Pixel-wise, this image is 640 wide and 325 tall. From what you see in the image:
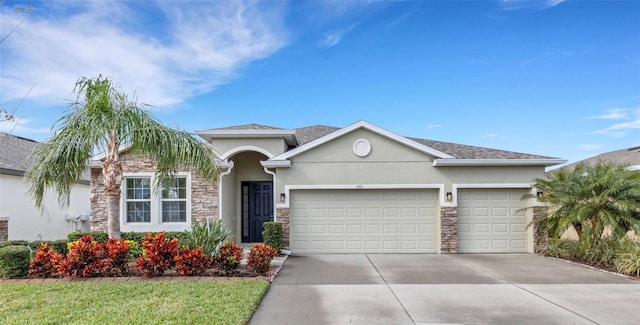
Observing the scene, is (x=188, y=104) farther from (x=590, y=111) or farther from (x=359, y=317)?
(x=590, y=111)

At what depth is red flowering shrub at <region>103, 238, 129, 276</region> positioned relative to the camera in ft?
25.3

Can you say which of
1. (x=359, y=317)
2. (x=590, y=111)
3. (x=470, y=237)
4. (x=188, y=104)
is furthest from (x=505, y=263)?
(x=188, y=104)

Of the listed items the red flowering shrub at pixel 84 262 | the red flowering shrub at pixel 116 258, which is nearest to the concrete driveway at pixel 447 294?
the red flowering shrub at pixel 116 258

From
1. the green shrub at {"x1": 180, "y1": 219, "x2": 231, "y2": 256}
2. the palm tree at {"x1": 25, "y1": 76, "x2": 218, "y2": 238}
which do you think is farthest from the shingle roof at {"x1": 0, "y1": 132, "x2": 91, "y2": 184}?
the green shrub at {"x1": 180, "y1": 219, "x2": 231, "y2": 256}

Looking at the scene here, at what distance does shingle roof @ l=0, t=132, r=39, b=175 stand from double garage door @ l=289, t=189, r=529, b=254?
886cm

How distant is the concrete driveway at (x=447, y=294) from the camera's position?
5.38m

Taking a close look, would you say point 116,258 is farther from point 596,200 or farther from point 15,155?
point 596,200

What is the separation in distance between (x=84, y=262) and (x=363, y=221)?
7.58 metres

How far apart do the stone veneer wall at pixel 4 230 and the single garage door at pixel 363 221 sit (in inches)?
389

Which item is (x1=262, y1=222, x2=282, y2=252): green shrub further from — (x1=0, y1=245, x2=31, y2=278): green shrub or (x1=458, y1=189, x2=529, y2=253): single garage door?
(x1=458, y1=189, x2=529, y2=253): single garage door

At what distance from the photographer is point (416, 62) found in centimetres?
1442

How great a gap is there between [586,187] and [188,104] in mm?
15849

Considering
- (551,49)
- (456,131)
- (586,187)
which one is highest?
(551,49)

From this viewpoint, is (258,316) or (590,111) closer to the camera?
(258,316)
